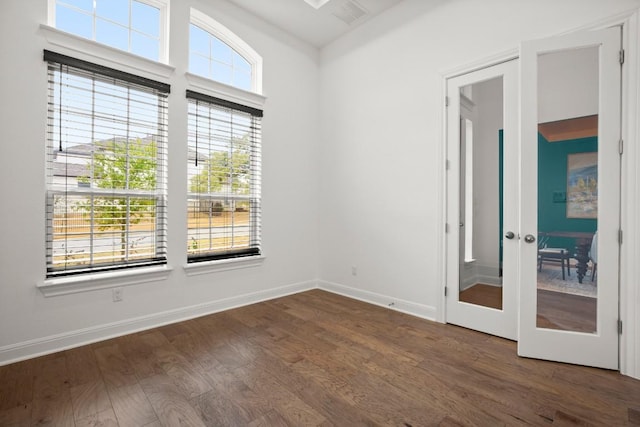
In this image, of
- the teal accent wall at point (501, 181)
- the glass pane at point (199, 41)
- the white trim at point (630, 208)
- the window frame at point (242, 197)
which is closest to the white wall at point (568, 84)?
the white trim at point (630, 208)

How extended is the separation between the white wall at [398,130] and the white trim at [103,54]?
7.38ft

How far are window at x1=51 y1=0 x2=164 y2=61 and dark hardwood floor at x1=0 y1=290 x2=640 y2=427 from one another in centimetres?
273

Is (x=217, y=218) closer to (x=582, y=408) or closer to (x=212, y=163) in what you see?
(x=212, y=163)

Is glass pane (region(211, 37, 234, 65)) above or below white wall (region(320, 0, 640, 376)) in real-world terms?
above

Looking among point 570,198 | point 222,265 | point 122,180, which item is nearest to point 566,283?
point 570,198

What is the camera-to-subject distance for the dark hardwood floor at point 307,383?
175 centimetres

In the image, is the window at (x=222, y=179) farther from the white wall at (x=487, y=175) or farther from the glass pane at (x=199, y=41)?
the white wall at (x=487, y=175)

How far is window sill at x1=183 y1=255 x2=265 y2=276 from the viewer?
10.9 ft

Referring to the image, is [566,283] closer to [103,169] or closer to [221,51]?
[103,169]

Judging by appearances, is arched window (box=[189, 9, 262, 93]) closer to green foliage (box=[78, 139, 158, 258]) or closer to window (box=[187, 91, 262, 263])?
window (box=[187, 91, 262, 263])

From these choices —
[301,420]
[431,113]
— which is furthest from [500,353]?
[431,113]

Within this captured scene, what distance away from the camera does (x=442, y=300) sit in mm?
3186

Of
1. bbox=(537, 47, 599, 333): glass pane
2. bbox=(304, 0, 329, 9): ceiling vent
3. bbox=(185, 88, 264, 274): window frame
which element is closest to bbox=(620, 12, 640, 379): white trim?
bbox=(537, 47, 599, 333): glass pane

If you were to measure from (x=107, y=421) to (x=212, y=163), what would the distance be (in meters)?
2.51
